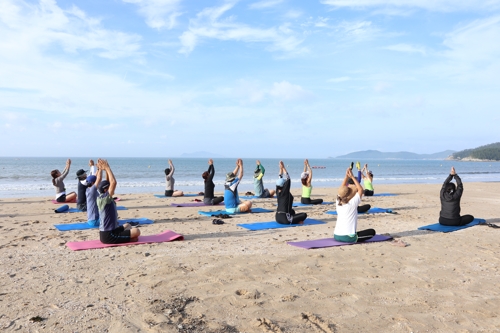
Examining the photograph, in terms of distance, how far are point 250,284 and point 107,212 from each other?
3.06 m

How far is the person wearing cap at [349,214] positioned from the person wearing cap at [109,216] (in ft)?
11.8

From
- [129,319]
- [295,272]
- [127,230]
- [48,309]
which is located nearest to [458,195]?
[295,272]

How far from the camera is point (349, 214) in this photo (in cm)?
673

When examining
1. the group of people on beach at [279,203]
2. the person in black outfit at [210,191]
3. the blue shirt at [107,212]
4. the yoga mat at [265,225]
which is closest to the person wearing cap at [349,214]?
the group of people on beach at [279,203]

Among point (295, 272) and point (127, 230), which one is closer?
point (295, 272)

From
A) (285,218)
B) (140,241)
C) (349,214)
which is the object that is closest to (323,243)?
(349,214)

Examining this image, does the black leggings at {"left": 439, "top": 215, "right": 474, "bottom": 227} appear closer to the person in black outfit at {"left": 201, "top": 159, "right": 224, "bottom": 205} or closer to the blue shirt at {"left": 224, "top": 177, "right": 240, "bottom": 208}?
the blue shirt at {"left": 224, "top": 177, "right": 240, "bottom": 208}

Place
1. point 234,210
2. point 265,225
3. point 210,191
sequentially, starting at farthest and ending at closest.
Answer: point 210,191, point 234,210, point 265,225

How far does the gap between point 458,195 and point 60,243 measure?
8008 mm

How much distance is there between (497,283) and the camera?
16.0ft

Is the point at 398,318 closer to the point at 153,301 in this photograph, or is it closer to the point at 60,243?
the point at 153,301

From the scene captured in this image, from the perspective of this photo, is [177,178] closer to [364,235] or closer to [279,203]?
[279,203]

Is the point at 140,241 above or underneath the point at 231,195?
underneath

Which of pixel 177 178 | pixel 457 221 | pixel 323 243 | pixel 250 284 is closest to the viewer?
pixel 250 284
